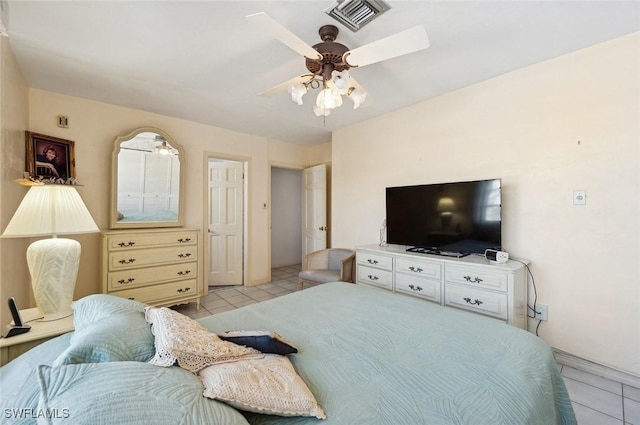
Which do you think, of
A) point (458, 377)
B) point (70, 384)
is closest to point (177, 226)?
point (70, 384)

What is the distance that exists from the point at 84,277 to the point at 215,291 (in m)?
1.62

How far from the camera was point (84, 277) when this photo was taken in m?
3.02

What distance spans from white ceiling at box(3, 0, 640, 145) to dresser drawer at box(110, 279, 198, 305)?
2.17 metres

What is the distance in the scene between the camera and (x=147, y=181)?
3391mm

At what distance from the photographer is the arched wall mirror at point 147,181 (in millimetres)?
3199

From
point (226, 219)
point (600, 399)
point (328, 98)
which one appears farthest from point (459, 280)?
point (226, 219)

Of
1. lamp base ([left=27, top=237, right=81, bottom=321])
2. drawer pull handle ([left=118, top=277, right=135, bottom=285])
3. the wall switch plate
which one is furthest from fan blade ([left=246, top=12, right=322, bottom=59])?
drawer pull handle ([left=118, top=277, right=135, bottom=285])

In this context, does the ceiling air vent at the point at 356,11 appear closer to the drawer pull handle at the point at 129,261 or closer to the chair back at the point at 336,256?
the chair back at the point at 336,256

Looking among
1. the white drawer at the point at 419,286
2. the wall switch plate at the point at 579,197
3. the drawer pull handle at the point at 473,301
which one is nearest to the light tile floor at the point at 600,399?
the drawer pull handle at the point at 473,301

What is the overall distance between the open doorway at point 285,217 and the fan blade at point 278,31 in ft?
13.9

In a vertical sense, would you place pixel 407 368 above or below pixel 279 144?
below

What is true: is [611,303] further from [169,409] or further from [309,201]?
[309,201]

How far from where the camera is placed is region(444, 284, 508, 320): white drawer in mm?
2111

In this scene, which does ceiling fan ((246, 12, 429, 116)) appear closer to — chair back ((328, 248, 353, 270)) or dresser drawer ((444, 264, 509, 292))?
dresser drawer ((444, 264, 509, 292))
